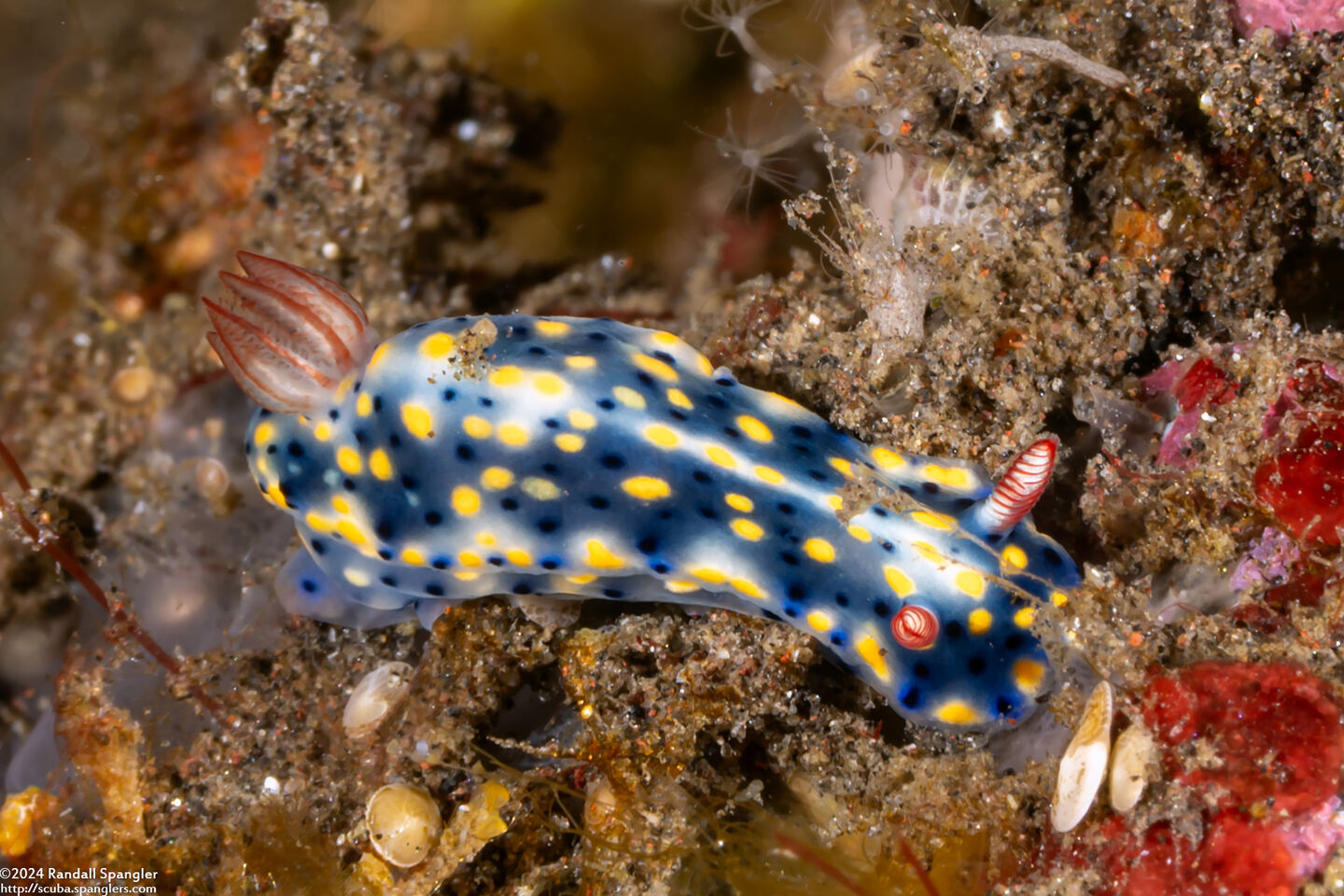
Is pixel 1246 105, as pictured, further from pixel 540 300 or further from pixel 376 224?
pixel 376 224

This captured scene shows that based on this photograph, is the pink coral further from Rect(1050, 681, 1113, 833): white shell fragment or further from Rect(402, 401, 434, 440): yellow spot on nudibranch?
Rect(402, 401, 434, 440): yellow spot on nudibranch

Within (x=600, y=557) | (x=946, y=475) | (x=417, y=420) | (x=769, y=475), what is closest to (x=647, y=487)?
(x=600, y=557)

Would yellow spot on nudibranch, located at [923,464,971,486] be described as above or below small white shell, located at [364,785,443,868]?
above

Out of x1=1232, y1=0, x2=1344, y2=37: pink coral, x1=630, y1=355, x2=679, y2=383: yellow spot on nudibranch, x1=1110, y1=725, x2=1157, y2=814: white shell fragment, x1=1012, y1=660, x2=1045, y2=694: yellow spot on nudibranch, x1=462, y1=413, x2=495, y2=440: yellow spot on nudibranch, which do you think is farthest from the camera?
x1=630, y1=355, x2=679, y2=383: yellow spot on nudibranch

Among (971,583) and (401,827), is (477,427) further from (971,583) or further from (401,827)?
(971,583)

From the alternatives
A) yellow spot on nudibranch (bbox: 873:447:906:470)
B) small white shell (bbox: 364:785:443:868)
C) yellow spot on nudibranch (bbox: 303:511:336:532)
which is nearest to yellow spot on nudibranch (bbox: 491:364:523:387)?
yellow spot on nudibranch (bbox: 303:511:336:532)

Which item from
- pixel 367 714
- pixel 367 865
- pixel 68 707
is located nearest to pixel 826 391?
pixel 367 714
